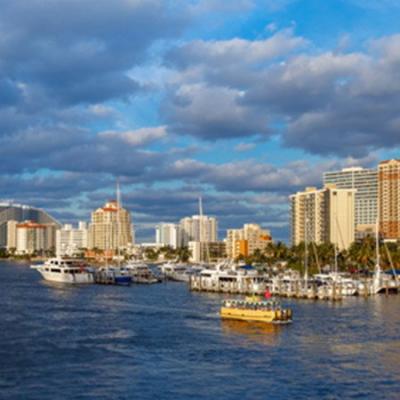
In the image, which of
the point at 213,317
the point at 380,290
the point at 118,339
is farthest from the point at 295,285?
the point at 118,339

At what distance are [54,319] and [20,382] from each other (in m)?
34.3

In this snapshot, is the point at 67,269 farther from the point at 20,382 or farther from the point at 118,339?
the point at 20,382

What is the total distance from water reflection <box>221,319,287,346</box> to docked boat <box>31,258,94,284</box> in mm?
76047

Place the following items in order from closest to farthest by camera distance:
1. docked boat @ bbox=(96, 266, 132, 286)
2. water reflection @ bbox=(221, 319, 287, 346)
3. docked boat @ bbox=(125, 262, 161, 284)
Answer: water reflection @ bbox=(221, 319, 287, 346) → docked boat @ bbox=(96, 266, 132, 286) → docked boat @ bbox=(125, 262, 161, 284)

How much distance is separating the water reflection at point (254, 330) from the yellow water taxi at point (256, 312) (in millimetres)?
656

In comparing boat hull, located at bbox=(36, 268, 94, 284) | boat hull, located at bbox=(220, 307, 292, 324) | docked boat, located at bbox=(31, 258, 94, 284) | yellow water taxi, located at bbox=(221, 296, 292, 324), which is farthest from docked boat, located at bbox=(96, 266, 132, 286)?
boat hull, located at bbox=(220, 307, 292, 324)

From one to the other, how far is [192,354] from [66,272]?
97.3 m

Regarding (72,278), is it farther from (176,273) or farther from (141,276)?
(176,273)

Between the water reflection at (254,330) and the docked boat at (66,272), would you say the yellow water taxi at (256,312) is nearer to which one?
the water reflection at (254,330)

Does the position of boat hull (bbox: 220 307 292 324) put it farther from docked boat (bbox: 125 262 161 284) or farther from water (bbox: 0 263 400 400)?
docked boat (bbox: 125 262 161 284)

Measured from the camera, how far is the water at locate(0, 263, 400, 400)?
4531 centimetres

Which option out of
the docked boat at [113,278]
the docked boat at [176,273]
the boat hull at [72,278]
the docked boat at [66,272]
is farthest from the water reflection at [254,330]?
the docked boat at [176,273]

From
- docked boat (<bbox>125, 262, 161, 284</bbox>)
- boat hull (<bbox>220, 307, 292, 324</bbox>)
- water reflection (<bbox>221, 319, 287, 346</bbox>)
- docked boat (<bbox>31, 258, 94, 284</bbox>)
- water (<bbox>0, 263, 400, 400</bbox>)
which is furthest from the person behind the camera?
docked boat (<bbox>125, 262, 161, 284</bbox>)

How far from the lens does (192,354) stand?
5703 cm
